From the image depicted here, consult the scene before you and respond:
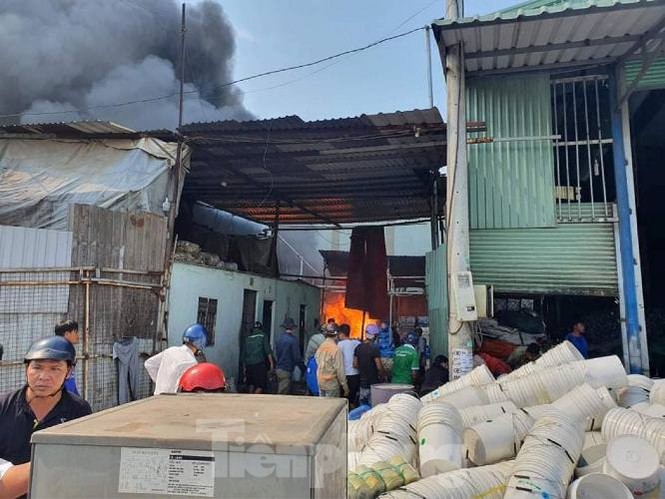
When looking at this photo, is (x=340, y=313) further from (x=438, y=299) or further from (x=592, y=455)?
(x=592, y=455)

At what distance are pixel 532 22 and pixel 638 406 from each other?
4.68 meters

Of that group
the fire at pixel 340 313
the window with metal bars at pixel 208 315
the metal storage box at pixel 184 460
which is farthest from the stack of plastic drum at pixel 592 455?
the fire at pixel 340 313

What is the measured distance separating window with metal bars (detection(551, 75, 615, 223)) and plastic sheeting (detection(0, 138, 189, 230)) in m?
6.73

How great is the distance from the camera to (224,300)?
11359 mm

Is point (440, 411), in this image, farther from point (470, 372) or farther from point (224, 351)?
point (224, 351)

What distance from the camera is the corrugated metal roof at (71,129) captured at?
8867mm

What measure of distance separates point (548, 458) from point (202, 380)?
2.55 metres

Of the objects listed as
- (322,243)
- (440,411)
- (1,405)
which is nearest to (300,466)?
(1,405)

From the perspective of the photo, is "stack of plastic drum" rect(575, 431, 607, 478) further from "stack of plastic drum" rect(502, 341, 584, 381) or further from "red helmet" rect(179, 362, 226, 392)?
"red helmet" rect(179, 362, 226, 392)

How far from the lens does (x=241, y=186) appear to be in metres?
12.9

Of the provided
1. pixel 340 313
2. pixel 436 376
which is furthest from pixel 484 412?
pixel 340 313

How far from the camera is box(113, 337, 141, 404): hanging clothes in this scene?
7.96 m

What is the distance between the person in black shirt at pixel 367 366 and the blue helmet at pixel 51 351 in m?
5.91

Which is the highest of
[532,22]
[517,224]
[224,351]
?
[532,22]
